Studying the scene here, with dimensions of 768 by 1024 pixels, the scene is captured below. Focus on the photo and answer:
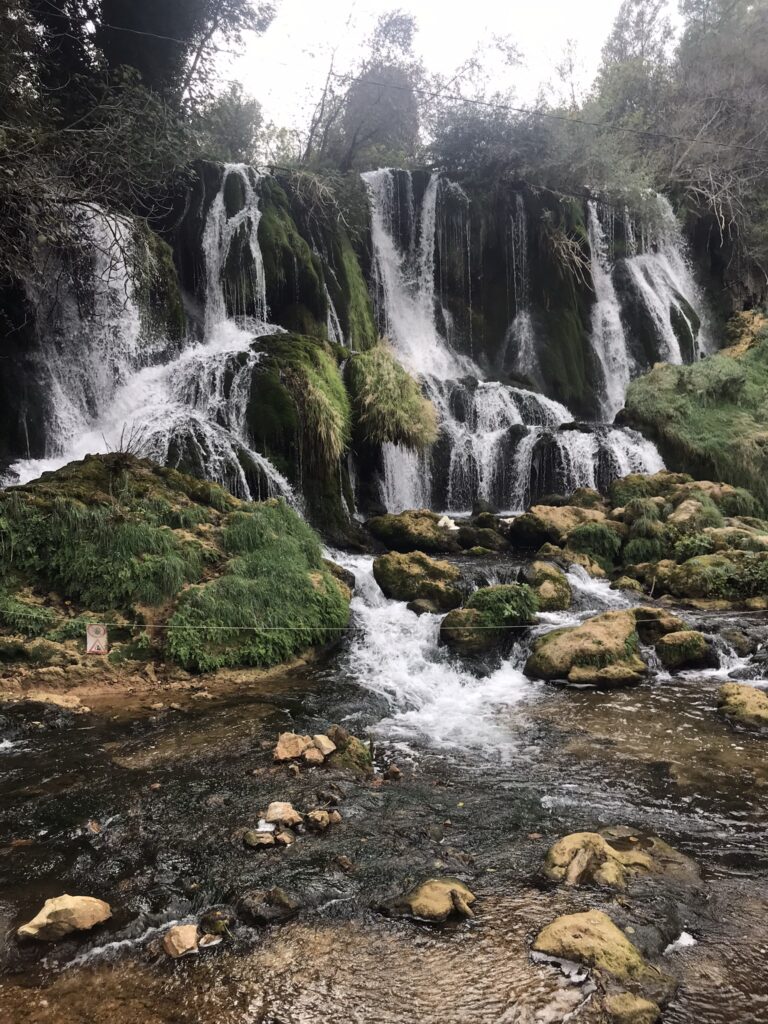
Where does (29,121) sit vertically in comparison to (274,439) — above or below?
above

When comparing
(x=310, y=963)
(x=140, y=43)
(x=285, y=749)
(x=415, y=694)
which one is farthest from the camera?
(x=140, y=43)

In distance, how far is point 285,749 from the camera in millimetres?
4910

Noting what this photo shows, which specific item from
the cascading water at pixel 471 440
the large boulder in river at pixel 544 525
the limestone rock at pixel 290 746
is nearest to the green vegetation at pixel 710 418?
the cascading water at pixel 471 440

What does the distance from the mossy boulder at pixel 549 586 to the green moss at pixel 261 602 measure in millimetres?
2873

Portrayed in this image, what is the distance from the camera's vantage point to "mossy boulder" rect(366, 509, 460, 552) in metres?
12.0

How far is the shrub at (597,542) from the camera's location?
11633 millimetres

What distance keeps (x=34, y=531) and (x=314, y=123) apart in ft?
77.9

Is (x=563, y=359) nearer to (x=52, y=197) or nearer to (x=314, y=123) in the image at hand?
(x=314, y=123)

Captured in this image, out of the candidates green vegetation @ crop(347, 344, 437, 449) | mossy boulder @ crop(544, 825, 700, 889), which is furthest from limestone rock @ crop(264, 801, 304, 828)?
green vegetation @ crop(347, 344, 437, 449)

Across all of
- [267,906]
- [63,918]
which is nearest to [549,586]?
[267,906]

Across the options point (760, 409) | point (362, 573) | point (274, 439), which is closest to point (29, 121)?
point (274, 439)

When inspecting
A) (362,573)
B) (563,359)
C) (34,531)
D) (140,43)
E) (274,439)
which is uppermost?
(140,43)

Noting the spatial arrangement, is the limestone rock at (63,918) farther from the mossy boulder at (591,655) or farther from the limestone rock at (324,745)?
the mossy boulder at (591,655)

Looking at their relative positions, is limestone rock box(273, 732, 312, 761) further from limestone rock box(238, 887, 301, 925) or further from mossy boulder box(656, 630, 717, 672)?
mossy boulder box(656, 630, 717, 672)
